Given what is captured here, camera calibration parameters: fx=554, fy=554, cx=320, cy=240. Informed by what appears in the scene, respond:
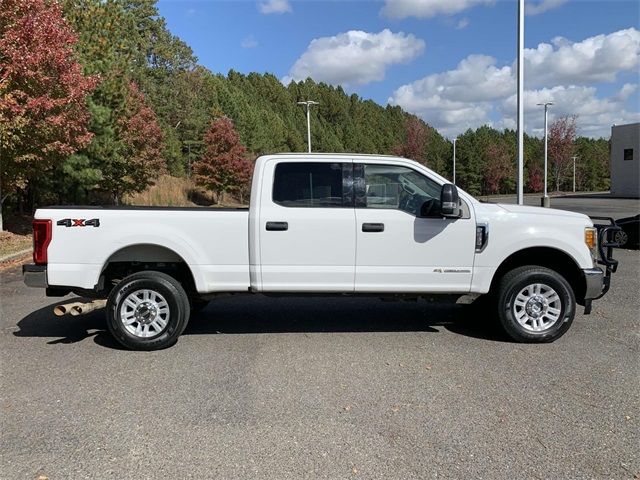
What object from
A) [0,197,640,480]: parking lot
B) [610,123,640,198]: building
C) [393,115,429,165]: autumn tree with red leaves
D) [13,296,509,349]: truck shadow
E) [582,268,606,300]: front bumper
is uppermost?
[393,115,429,165]: autumn tree with red leaves

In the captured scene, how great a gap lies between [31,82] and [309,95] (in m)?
96.5

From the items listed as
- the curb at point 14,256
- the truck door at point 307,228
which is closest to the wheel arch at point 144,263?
the truck door at point 307,228

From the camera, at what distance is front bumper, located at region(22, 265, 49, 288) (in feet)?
18.2

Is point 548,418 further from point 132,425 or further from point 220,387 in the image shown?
point 132,425

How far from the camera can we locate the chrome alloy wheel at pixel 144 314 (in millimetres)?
5621

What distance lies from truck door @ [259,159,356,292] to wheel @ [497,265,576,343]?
1.65 m

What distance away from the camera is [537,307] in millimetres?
5777

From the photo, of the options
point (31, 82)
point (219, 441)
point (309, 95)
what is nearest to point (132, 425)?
point (219, 441)

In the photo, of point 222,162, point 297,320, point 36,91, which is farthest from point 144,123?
point 297,320

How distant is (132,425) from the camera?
3920 mm

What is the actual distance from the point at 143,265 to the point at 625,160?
51224mm

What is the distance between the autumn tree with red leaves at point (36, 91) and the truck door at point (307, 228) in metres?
9.80

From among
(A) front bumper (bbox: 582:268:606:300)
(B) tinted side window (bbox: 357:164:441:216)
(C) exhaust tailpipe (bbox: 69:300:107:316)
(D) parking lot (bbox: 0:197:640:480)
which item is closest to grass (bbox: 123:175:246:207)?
(C) exhaust tailpipe (bbox: 69:300:107:316)

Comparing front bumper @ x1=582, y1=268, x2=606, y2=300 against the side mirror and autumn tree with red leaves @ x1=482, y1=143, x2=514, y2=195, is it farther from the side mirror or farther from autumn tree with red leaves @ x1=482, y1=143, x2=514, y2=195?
autumn tree with red leaves @ x1=482, y1=143, x2=514, y2=195
